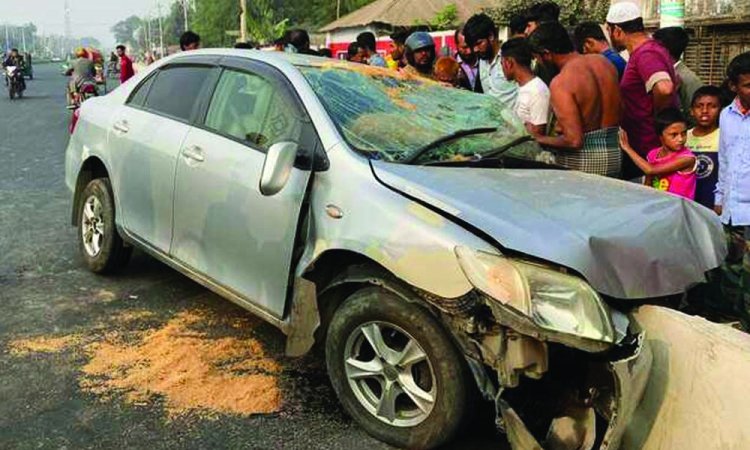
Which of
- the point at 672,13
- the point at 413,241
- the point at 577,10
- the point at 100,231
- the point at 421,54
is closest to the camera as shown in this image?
the point at 413,241

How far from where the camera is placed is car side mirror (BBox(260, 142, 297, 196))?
3.34m

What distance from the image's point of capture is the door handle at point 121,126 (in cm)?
502

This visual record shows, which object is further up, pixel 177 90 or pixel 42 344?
pixel 177 90

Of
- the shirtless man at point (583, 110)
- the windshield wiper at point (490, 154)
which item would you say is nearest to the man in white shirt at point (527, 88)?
the shirtless man at point (583, 110)

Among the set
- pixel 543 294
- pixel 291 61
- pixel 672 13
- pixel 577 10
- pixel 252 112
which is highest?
pixel 577 10

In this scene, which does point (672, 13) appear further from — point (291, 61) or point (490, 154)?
point (291, 61)

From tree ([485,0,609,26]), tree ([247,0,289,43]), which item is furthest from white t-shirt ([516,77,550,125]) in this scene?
tree ([247,0,289,43])

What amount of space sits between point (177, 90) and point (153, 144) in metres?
0.40

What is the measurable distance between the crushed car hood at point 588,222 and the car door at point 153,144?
163 centimetres

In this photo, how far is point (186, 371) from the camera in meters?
3.94

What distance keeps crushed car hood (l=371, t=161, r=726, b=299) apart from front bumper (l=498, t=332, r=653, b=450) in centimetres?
29

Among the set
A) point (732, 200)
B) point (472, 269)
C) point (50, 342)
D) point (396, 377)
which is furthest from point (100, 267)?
point (732, 200)

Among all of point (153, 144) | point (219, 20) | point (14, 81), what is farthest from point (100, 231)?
point (219, 20)

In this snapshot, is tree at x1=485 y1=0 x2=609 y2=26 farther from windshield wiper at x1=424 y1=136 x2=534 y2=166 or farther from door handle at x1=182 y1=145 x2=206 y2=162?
door handle at x1=182 y1=145 x2=206 y2=162
